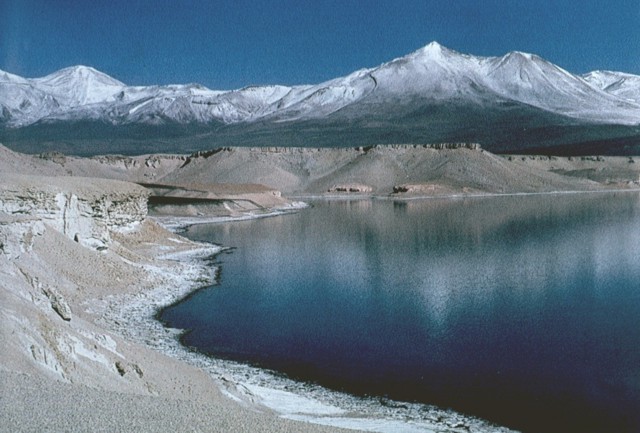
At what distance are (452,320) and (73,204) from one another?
40.8 ft

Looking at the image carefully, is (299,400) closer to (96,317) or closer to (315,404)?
(315,404)

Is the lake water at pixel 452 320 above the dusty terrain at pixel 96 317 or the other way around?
the other way around

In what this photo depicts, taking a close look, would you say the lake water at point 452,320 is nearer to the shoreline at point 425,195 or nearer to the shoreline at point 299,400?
the shoreline at point 299,400

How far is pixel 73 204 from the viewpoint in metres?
23.7

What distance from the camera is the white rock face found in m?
20.9

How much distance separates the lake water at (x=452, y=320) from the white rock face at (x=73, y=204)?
440 cm

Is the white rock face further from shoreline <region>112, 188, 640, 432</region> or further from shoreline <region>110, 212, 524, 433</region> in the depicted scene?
shoreline <region>112, 188, 640, 432</region>

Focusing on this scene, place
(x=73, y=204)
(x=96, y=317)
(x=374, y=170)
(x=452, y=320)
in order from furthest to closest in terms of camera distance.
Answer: (x=374, y=170)
(x=73, y=204)
(x=452, y=320)
(x=96, y=317)

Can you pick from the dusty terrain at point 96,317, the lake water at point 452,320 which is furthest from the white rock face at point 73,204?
the lake water at point 452,320

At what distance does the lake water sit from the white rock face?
4.40 m

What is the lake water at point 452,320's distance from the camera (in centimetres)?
1359

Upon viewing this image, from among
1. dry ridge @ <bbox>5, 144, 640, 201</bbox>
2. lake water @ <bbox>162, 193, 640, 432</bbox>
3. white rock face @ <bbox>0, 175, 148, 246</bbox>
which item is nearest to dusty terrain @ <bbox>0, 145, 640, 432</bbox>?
white rock face @ <bbox>0, 175, 148, 246</bbox>

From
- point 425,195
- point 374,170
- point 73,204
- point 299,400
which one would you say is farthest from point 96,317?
point 374,170

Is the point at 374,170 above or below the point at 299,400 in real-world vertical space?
above
